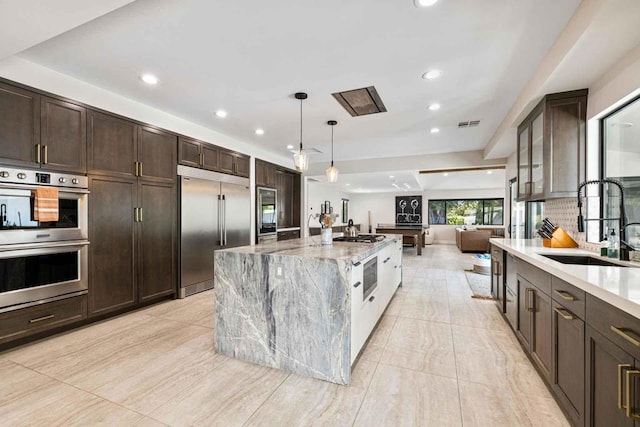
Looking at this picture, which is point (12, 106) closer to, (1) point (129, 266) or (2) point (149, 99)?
(2) point (149, 99)

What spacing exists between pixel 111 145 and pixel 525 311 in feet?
14.3

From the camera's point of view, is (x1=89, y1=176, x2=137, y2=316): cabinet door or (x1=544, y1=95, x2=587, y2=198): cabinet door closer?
(x1=544, y1=95, x2=587, y2=198): cabinet door

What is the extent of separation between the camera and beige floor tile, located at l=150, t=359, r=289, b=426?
1663mm

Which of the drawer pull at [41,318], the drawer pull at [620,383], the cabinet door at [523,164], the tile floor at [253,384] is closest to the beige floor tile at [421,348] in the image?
the tile floor at [253,384]

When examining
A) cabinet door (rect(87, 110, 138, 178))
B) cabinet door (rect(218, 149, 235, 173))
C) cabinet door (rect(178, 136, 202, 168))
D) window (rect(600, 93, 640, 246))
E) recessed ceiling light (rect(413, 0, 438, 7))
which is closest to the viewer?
recessed ceiling light (rect(413, 0, 438, 7))

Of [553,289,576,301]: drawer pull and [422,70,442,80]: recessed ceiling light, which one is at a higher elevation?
[422,70,442,80]: recessed ceiling light

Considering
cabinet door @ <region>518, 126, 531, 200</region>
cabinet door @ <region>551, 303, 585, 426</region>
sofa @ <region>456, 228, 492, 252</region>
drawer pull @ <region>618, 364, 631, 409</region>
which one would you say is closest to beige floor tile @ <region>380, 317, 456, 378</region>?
cabinet door @ <region>551, 303, 585, 426</region>

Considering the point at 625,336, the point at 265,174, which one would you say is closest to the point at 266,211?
the point at 265,174

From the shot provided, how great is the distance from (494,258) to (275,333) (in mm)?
2981

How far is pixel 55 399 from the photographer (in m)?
1.83

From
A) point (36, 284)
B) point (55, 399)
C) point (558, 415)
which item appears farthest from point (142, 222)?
point (558, 415)

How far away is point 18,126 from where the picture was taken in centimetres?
246

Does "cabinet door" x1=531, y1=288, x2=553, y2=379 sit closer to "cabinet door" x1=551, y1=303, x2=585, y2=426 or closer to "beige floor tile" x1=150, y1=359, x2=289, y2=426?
"cabinet door" x1=551, y1=303, x2=585, y2=426

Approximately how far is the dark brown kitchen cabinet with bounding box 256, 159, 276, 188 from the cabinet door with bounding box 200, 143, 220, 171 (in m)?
1.04
